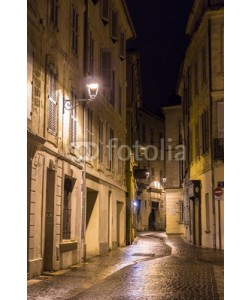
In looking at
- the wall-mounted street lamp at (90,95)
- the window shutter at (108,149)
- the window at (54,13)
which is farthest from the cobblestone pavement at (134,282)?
the window shutter at (108,149)

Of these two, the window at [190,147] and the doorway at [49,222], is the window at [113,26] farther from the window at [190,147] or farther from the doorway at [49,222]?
the doorway at [49,222]

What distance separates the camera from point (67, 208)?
1509 cm

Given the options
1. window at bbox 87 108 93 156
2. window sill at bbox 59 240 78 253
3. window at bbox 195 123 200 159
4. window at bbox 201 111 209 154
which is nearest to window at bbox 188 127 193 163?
window at bbox 195 123 200 159

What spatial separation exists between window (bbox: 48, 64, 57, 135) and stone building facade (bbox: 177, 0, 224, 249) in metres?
9.15

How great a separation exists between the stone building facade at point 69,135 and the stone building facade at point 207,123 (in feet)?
13.7

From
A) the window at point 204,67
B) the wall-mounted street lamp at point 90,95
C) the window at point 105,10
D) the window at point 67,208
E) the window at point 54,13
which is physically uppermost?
the window at point 105,10

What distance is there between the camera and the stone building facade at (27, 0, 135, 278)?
11797mm

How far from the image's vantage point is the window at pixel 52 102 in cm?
1312

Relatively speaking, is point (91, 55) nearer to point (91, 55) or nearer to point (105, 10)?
point (91, 55)

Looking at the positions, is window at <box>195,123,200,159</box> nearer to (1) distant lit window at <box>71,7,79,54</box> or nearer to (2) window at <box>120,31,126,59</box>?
(2) window at <box>120,31,126,59</box>

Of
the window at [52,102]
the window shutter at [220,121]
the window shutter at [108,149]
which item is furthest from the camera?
the window shutter at [220,121]

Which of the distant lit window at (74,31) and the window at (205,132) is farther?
the window at (205,132)

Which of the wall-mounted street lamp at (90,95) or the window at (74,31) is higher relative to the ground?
the window at (74,31)
